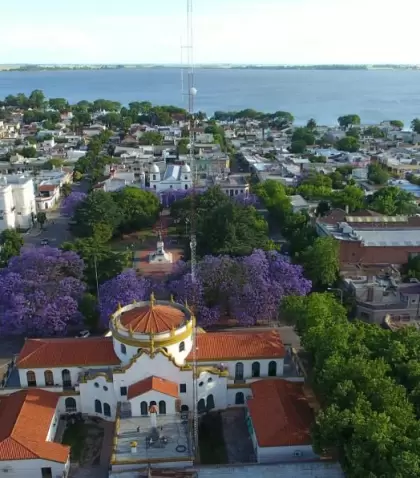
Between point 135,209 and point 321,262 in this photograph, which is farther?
point 135,209

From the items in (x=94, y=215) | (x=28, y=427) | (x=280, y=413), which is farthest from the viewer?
(x=94, y=215)

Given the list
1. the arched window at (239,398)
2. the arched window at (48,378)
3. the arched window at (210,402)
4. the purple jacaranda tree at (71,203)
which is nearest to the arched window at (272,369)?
the arched window at (239,398)

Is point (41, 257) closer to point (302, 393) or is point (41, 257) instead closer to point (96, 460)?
point (96, 460)

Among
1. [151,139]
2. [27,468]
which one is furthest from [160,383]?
[151,139]

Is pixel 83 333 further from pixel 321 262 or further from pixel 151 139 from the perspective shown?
pixel 151 139

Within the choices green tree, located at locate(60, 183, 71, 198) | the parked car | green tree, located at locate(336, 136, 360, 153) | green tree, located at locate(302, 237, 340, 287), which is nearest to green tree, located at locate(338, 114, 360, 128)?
green tree, located at locate(336, 136, 360, 153)
